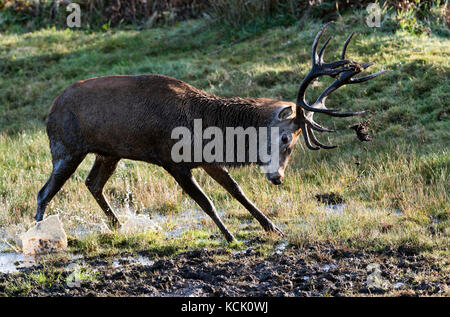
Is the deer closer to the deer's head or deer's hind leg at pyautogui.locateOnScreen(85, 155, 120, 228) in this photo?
the deer's head

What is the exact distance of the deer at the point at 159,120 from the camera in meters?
7.49

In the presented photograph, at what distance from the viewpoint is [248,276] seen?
6.41m

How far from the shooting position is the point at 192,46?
15930 millimetres

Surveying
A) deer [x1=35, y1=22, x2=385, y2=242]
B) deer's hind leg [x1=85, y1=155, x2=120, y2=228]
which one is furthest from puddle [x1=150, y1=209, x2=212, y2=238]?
deer [x1=35, y1=22, x2=385, y2=242]

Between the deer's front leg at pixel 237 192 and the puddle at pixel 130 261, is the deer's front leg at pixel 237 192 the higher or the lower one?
the higher one

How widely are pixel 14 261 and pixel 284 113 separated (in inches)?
127

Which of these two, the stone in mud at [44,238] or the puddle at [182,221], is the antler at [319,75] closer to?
the puddle at [182,221]

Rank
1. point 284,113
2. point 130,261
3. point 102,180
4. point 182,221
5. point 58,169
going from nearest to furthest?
1. point 130,261
2. point 284,113
3. point 58,169
4. point 102,180
5. point 182,221

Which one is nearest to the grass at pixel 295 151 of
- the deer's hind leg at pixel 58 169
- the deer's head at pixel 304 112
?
the deer's hind leg at pixel 58 169

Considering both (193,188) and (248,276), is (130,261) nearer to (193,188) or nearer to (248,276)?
(193,188)

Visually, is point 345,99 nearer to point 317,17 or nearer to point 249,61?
point 249,61

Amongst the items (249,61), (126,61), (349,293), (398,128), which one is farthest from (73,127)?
(126,61)

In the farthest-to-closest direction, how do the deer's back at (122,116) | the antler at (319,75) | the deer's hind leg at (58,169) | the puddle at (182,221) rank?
the puddle at (182,221)
the deer's hind leg at (58,169)
the deer's back at (122,116)
the antler at (319,75)

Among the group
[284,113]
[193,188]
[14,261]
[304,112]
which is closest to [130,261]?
[193,188]
